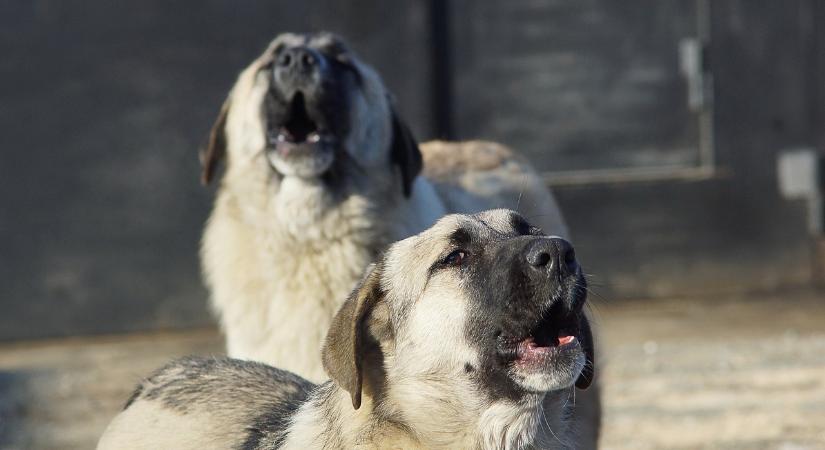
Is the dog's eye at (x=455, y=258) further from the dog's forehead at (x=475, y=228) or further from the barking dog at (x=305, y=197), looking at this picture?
the barking dog at (x=305, y=197)

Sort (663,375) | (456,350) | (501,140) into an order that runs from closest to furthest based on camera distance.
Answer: (456,350) → (663,375) → (501,140)

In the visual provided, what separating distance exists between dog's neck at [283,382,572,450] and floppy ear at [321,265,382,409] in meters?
0.11

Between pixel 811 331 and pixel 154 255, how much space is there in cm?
489

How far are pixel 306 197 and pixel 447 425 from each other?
2.08 meters

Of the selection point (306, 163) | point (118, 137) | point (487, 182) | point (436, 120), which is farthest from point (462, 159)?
point (118, 137)

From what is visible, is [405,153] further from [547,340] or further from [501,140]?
[501,140]

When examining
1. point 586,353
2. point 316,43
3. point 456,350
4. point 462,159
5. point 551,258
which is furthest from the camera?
point 462,159

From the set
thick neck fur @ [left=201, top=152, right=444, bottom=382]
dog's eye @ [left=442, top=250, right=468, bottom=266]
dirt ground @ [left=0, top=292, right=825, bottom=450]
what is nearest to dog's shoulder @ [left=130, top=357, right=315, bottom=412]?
thick neck fur @ [left=201, top=152, right=444, bottom=382]

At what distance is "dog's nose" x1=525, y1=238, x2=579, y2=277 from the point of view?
380 cm

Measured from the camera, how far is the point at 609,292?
1086cm

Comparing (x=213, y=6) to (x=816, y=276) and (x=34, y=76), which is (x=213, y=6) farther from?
(x=816, y=276)

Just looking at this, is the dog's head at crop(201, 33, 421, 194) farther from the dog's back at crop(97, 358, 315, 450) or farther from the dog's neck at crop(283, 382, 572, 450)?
the dog's neck at crop(283, 382, 572, 450)

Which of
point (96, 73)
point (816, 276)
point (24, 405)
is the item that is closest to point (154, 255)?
point (96, 73)

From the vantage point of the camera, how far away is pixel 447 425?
12.9ft
